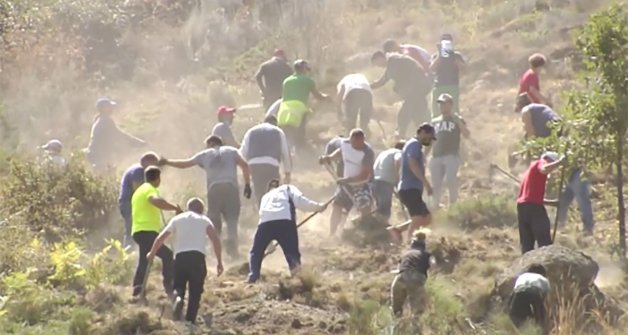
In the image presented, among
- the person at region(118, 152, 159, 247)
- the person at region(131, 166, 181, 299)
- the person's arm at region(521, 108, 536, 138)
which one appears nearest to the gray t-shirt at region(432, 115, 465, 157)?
the person's arm at region(521, 108, 536, 138)

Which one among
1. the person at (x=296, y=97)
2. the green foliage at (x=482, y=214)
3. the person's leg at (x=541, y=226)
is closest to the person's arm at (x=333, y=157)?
the green foliage at (x=482, y=214)

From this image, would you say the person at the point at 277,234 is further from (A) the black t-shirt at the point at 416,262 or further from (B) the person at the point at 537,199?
(B) the person at the point at 537,199

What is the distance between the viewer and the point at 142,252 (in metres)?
13.4

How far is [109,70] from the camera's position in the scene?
27438 mm

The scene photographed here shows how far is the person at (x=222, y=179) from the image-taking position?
15.4 m

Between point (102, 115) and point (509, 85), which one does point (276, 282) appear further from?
point (509, 85)

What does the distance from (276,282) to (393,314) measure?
1721mm

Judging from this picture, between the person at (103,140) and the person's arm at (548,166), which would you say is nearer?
the person's arm at (548,166)

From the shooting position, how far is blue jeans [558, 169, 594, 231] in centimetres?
1490

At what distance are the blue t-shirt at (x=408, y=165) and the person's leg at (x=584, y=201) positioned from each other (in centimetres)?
186

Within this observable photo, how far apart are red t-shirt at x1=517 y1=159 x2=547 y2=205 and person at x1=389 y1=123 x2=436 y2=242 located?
1.52 m

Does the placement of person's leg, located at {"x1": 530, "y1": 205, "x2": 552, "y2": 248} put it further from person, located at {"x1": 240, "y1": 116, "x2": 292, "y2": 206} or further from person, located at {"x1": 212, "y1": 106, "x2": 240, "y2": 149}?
person, located at {"x1": 212, "y1": 106, "x2": 240, "y2": 149}

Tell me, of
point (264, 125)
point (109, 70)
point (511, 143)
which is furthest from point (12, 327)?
point (109, 70)

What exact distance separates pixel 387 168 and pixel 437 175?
96 centimetres
